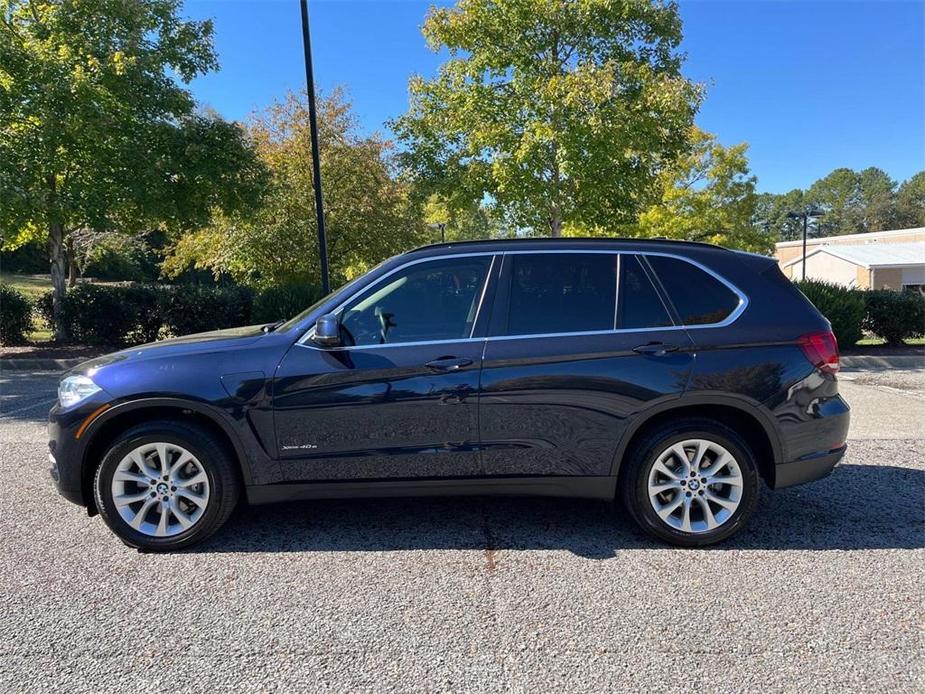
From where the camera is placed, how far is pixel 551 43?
41.7ft

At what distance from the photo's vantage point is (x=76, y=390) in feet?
11.3

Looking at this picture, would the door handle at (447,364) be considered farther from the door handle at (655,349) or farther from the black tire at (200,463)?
the black tire at (200,463)

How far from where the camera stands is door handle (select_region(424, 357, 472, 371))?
11.1ft

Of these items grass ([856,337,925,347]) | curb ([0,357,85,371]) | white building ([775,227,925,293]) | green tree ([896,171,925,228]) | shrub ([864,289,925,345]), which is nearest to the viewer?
curb ([0,357,85,371])

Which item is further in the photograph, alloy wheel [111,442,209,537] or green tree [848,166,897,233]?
green tree [848,166,897,233]

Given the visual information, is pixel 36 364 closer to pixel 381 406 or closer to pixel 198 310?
pixel 198 310

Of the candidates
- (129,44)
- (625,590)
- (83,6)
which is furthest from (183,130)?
(625,590)

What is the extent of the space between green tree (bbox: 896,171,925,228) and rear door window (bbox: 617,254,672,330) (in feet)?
385

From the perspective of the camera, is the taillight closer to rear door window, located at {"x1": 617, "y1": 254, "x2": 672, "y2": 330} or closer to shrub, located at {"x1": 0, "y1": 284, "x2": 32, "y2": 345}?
rear door window, located at {"x1": 617, "y1": 254, "x2": 672, "y2": 330}

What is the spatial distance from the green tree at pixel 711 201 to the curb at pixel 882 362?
12190 millimetres

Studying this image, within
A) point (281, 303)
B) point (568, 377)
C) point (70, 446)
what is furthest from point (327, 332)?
point (281, 303)

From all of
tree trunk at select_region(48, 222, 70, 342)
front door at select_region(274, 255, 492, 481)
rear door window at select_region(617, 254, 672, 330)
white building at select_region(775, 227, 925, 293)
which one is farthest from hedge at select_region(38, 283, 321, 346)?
white building at select_region(775, 227, 925, 293)

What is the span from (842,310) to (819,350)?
9.93 metres

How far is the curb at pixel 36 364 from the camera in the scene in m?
11.0
